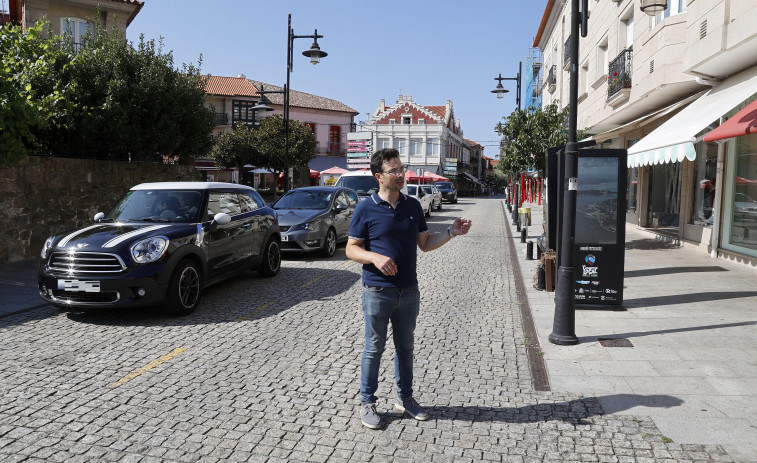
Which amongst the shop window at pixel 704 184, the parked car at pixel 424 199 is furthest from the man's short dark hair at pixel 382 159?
the parked car at pixel 424 199

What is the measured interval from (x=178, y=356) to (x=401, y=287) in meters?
2.70

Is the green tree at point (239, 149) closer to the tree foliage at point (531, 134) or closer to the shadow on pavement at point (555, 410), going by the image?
the tree foliage at point (531, 134)

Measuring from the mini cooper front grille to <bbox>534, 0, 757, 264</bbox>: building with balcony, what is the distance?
5.40m

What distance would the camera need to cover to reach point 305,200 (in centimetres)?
1277

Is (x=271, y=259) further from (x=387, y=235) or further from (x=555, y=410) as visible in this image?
(x=555, y=410)

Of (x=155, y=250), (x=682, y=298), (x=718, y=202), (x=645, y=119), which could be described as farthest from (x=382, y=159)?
(x=645, y=119)

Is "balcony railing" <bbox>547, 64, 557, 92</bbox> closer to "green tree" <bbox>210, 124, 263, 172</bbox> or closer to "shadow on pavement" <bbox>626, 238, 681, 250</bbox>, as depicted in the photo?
"shadow on pavement" <bbox>626, 238, 681, 250</bbox>

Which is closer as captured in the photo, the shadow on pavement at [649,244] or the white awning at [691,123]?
the white awning at [691,123]

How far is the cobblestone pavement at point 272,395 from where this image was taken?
3.43 metres

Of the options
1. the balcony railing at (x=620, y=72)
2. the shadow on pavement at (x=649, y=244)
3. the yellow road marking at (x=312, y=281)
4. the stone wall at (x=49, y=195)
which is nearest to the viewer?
the yellow road marking at (x=312, y=281)

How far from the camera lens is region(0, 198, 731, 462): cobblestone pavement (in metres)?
3.43

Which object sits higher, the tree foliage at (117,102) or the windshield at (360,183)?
the tree foliage at (117,102)

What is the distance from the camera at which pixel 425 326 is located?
6.43 m

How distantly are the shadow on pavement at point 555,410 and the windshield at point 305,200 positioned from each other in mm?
8742
